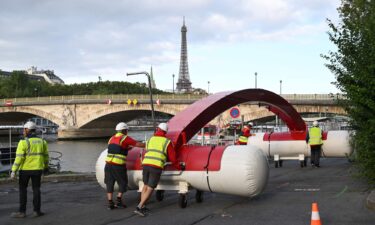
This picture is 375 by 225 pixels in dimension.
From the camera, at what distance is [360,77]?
9773mm

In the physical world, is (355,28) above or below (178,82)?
below

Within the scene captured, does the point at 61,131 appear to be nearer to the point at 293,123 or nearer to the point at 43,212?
the point at 293,123

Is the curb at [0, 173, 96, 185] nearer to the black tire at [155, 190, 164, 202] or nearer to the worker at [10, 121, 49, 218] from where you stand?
the black tire at [155, 190, 164, 202]

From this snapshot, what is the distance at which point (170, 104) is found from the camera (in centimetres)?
6253

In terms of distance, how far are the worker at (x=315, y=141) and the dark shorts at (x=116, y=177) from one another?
849 centimetres

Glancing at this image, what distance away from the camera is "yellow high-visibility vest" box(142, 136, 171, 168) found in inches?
340

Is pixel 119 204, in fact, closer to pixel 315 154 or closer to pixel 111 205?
pixel 111 205

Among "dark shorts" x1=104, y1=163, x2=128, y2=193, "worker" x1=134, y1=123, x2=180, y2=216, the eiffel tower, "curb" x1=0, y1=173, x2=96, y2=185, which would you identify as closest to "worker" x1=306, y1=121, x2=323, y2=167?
"curb" x1=0, y1=173, x2=96, y2=185

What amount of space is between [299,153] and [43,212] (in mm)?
10323

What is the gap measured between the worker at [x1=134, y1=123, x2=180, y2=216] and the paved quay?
17.4 inches

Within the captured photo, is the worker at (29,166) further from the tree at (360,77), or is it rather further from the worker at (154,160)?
the tree at (360,77)

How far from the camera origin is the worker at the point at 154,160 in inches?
336

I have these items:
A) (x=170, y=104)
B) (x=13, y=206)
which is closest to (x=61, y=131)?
(x=170, y=104)

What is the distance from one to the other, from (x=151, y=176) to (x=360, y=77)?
4687mm
